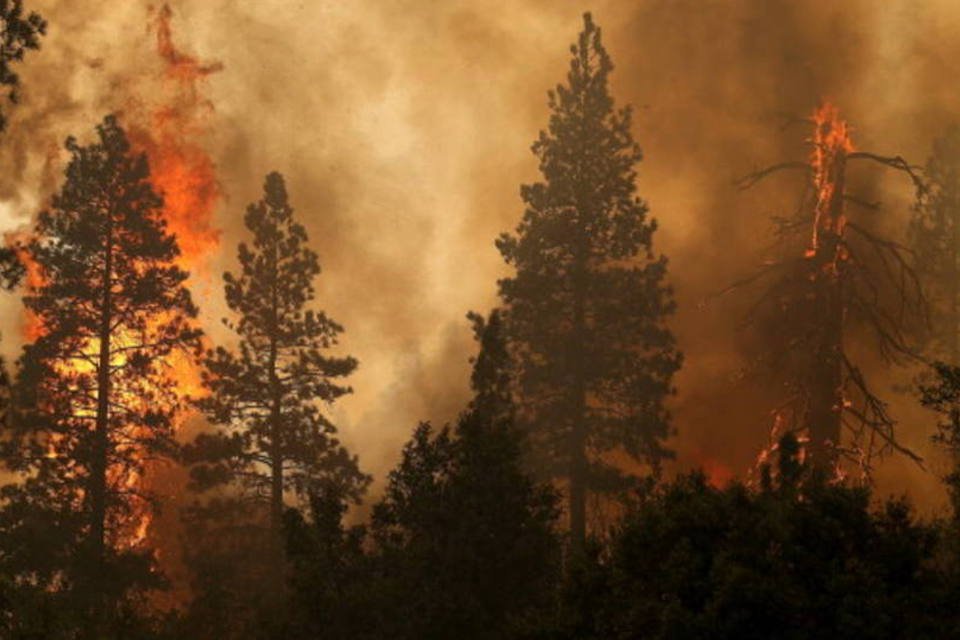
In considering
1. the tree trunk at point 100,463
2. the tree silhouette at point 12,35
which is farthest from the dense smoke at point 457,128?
the tree silhouette at point 12,35

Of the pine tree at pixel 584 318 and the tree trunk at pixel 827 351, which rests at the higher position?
the pine tree at pixel 584 318

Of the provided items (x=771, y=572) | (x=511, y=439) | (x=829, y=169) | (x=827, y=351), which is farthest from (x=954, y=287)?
(x=771, y=572)

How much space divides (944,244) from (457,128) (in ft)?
96.4

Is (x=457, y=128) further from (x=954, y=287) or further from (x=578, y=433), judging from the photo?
(x=578, y=433)

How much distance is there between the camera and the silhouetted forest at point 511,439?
1423 centimetres

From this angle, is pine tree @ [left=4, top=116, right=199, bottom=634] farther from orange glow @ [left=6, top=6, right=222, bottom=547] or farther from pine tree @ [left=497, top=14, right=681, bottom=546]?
orange glow @ [left=6, top=6, right=222, bottom=547]

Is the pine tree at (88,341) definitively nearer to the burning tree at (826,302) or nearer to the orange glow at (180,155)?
the burning tree at (826,302)

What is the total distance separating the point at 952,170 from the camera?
162 ft

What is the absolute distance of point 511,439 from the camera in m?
20.8

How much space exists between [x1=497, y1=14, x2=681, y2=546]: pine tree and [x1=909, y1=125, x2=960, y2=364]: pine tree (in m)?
17.6

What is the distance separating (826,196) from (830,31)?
43.1 metres

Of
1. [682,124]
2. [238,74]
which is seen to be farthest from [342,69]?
[682,124]

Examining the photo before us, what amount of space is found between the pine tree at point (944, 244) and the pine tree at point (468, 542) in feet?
109

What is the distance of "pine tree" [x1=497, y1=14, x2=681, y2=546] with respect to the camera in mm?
35250
